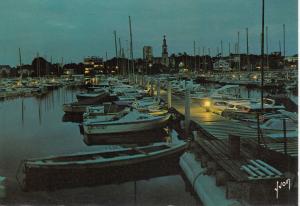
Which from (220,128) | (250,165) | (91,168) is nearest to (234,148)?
(250,165)

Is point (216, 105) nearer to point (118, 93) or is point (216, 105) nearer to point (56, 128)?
point (56, 128)

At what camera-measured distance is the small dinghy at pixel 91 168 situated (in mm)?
6812

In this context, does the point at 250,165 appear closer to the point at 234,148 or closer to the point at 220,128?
the point at 234,148

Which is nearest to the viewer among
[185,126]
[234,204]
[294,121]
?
[234,204]

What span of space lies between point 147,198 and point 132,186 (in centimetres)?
72

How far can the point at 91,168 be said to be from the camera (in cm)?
703

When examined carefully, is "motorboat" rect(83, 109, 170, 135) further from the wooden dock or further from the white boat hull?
the wooden dock

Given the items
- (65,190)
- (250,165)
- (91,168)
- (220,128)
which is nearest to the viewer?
(250,165)

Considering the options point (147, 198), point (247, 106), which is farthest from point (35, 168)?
point (247, 106)

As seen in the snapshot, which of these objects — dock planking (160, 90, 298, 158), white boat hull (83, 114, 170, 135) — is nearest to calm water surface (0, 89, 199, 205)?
white boat hull (83, 114, 170, 135)

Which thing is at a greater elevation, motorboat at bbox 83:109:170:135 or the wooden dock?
the wooden dock

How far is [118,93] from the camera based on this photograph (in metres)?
21.9

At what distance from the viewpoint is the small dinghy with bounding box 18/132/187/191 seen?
6.81 m

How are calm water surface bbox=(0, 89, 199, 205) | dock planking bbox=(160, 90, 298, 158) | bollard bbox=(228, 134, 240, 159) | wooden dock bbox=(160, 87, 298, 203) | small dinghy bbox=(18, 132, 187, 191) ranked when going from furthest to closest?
dock planking bbox=(160, 90, 298, 158)
small dinghy bbox=(18, 132, 187, 191)
calm water surface bbox=(0, 89, 199, 205)
bollard bbox=(228, 134, 240, 159)
wooden dock bbox=(160, 87, 298, 203)
